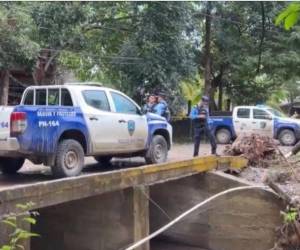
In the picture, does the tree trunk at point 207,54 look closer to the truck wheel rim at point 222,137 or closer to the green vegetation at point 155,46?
the green vegetation at point 155,46

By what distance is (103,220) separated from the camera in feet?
32.2

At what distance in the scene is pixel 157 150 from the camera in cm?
1234

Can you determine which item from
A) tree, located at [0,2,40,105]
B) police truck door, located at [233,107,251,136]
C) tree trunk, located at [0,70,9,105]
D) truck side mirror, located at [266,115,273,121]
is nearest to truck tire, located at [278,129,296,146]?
truck side mirror, located at [266,115,273,121]

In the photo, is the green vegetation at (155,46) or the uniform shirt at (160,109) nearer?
the uniform shirt at (160,109)

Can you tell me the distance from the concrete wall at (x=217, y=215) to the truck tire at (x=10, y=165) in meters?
3.05

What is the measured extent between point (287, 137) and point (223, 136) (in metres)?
2.81

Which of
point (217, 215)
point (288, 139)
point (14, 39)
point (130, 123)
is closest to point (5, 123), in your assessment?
point (130, 123)

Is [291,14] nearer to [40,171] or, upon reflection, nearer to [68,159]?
[68,159]

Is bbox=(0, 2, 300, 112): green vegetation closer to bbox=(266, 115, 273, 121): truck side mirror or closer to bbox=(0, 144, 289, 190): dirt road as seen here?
bbox=(266, 115, 273, 121): truck side mirror

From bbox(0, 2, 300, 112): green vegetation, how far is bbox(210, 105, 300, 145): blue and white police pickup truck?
2465 millimetres

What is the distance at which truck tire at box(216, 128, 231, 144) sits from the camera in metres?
24.1

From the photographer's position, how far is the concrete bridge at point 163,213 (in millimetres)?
9344

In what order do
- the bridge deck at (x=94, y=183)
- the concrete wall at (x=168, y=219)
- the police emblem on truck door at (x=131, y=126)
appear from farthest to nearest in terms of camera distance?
the police emblem on truck door at (x=131, y=126)
the concrete wall at (x=168, y=219)
the bridge deck at (x=94, y=183)

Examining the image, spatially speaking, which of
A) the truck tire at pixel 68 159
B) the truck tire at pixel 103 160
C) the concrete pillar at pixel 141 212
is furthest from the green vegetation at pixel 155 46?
the concrete pillar at pixel 141 212
